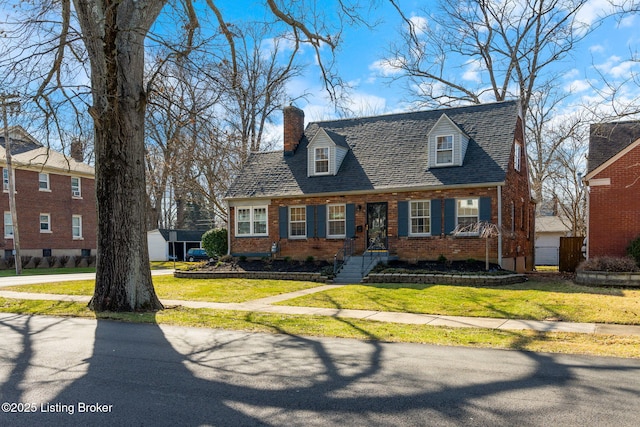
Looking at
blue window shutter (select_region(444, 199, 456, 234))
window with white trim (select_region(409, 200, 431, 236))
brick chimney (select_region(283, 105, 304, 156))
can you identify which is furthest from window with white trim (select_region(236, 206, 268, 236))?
blue window shutter (select_region(444, 199, 456, 234))

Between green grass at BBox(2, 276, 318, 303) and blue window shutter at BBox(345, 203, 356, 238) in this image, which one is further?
blue window shutter at BBox(345, 203, 356, 238)

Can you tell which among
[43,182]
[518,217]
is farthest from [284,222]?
[43,182]

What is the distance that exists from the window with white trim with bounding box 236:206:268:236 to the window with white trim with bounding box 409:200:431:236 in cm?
686

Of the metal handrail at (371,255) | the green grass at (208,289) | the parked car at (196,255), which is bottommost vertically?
the parked car at (196,255)

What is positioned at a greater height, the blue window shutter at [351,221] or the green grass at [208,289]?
the blue window shutter at [351,221]

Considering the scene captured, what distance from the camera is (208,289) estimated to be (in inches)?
658

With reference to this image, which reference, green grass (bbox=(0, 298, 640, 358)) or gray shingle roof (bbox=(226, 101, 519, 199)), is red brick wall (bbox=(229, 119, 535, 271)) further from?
green grass (bbox=(0, 298, 640, 358))

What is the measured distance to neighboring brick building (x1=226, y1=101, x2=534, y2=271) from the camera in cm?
1975

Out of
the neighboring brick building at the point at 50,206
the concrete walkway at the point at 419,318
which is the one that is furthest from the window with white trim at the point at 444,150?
the neighboring brick building at the point at 50,206

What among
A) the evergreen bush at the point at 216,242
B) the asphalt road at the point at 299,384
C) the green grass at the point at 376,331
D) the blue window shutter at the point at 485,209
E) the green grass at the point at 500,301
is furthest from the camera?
the evergreen bush at the point at 216,242

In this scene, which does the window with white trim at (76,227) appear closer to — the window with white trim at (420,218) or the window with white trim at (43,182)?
the window with white trim at (43,182)

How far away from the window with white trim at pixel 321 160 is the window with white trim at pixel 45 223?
816 inches

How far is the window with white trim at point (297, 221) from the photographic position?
22.7 m

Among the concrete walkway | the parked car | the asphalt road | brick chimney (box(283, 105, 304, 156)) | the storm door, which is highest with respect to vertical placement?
brick chimney (box(283, 105, 304, 156))
